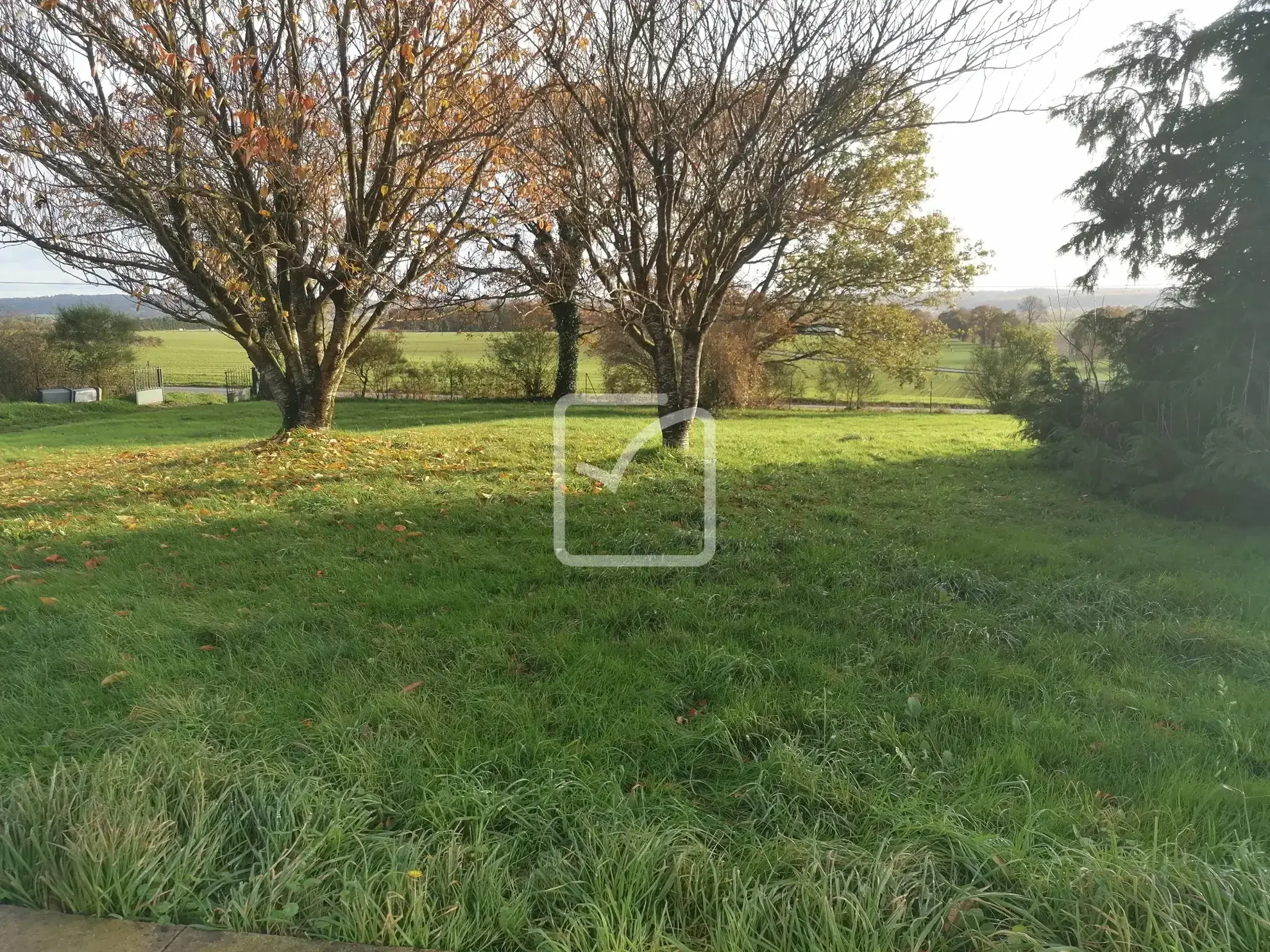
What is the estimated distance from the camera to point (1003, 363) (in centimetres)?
2244

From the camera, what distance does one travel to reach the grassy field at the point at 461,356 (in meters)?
24.5

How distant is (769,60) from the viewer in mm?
6961

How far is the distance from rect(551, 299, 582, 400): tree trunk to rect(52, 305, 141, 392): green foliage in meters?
15.1

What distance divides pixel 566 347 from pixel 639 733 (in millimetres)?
18094

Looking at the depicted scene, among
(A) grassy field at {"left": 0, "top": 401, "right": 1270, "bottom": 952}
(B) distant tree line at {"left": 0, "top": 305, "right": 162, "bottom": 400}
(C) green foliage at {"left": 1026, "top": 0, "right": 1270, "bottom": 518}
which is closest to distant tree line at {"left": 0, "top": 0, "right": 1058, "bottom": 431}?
(C) green foliage at {"left": 1026, "top": 0, "right": 1270, "bottom": 518}

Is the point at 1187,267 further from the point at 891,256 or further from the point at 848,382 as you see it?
the point at 848,382

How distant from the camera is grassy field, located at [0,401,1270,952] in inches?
74.2

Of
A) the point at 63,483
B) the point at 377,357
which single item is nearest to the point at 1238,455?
the point at 63,483

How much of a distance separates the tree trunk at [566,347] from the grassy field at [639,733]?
14.3m

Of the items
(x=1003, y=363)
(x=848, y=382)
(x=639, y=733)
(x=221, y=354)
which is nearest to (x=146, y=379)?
(x=848, y=382)

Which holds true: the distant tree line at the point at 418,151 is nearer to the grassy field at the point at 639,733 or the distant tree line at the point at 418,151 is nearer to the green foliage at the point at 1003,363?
the grassy field at the point at 639,733

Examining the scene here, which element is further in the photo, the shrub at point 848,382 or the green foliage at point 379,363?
the shrub at point 848,382

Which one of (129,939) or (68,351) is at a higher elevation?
(68,351)

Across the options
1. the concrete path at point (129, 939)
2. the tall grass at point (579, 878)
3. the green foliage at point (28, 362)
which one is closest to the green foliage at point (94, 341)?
the green foliage at point (28, 362)
